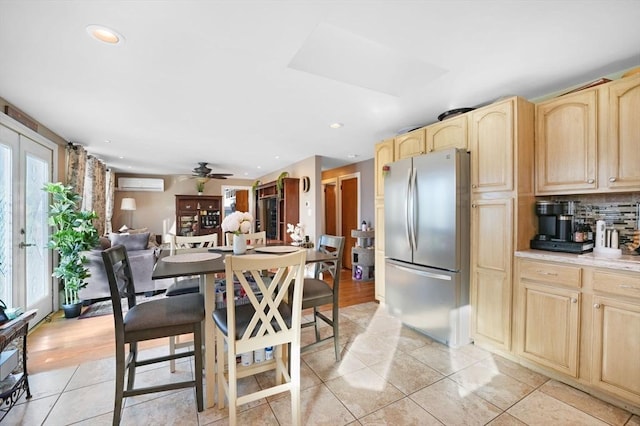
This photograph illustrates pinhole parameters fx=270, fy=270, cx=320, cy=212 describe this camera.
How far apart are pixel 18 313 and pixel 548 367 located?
3686 millimetres

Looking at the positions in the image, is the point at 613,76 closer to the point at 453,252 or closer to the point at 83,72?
the point at 453,252

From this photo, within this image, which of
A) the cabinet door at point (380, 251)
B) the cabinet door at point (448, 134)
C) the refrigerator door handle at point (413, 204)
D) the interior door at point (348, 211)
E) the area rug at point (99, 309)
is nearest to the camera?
the cabinet door at point (448, 134)

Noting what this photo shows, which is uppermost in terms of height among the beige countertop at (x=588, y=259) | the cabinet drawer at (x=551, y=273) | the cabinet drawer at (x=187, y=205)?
the cabinet drawer at (x=187, y=205)

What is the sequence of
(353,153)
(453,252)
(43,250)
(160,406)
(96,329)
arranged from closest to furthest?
(160,406)
(453,252)
(96,329)
(43,250)
(353,153)

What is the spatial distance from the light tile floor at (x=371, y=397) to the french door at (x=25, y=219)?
1256 millimetres

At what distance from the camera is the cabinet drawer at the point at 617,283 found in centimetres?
164

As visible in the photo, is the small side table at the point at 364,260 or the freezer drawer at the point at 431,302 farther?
the small side table at the point at 364,260

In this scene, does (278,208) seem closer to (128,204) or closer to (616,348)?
(128,204)

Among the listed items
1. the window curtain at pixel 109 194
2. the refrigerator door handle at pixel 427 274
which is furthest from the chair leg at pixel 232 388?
the window curtain at pixel 109 194

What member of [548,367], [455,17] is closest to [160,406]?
[548,367]

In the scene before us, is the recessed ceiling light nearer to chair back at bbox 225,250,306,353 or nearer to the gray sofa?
chair back at bbox 225,250,306,353

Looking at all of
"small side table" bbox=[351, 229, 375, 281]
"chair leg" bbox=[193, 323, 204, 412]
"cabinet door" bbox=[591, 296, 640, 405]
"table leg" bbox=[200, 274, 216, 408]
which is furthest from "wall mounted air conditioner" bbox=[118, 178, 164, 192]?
"cabinet door" bbox=[591, 296, 640, 405]

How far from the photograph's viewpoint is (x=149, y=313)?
5.33 ft

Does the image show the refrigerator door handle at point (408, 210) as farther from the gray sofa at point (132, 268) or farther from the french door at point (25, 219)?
the french door at point (25, 219)
